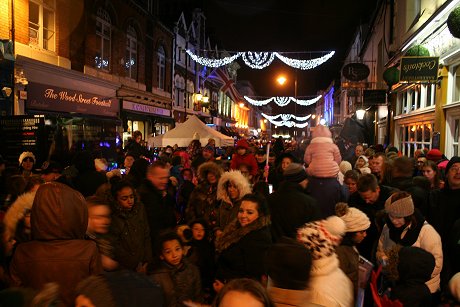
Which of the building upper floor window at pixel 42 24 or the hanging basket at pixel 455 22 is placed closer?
the hanging basket at pixel 455 22

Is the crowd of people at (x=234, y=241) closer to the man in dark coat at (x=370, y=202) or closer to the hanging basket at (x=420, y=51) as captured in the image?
the man in dark coat at (x=370, y=202)

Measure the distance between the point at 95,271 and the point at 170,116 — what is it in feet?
Answer: 89.2

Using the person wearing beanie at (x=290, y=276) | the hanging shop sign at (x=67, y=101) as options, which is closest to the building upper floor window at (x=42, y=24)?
the hanging shop sign at (x=67, y=101)

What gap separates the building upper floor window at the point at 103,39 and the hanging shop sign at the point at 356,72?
11541 millimetres

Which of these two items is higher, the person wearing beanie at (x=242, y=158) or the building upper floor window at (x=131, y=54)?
the building upper floor window at (x=131, y=54)

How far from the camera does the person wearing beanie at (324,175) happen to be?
599 cm

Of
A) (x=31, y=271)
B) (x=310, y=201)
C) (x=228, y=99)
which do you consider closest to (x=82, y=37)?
(x=310, y=201)

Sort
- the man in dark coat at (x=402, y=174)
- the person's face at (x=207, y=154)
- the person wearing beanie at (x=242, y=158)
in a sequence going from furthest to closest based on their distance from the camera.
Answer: the person's face at (x=207, y=154) < the person wearing beanie at (x=242, y=158) < the man in dark coat at (x=402, y=174)

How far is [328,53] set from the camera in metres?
21.7

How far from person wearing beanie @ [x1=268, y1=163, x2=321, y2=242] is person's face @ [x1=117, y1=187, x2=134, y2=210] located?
158 centimetres

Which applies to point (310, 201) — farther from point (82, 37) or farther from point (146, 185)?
point (82, 37)

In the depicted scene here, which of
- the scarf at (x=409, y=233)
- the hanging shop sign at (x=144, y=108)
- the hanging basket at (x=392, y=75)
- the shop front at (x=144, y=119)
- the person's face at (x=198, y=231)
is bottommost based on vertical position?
the person's face at (x=198, y=231)

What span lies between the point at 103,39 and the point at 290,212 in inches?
715

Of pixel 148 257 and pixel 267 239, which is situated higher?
pixel 267 239
